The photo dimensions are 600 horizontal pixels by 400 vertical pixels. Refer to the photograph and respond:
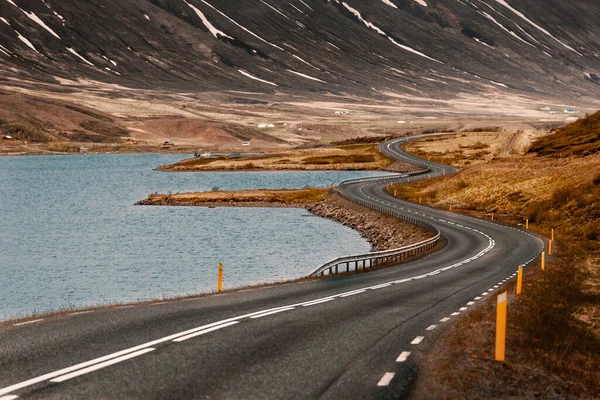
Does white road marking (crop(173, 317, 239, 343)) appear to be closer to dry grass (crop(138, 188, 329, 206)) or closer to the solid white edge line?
the solid white edge line

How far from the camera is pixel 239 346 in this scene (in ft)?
57.8

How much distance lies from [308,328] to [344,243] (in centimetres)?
5422

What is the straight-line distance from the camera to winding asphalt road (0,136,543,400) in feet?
46.1

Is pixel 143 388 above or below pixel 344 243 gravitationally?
above

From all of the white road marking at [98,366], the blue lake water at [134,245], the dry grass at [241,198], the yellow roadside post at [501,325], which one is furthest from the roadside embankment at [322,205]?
the white road marking at [98,366]

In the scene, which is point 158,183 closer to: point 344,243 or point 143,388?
point 344,243

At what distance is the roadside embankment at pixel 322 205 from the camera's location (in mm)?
71938

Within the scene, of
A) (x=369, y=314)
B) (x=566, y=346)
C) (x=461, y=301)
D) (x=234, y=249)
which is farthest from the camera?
(x=234, y=249)

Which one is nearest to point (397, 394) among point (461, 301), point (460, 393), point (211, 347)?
point (460, 393)

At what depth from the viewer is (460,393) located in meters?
14.0

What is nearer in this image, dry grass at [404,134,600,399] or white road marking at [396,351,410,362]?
dry grass at [404,134,600,399]

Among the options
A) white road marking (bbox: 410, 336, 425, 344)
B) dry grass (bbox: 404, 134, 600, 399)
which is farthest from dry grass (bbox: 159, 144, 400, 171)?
white road marking (bbox: 410, 336, 425, 344)

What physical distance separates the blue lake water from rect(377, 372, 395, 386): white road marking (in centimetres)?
3076

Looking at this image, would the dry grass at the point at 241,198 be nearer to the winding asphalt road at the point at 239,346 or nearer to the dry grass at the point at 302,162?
the dry grass at the point at 302,162
